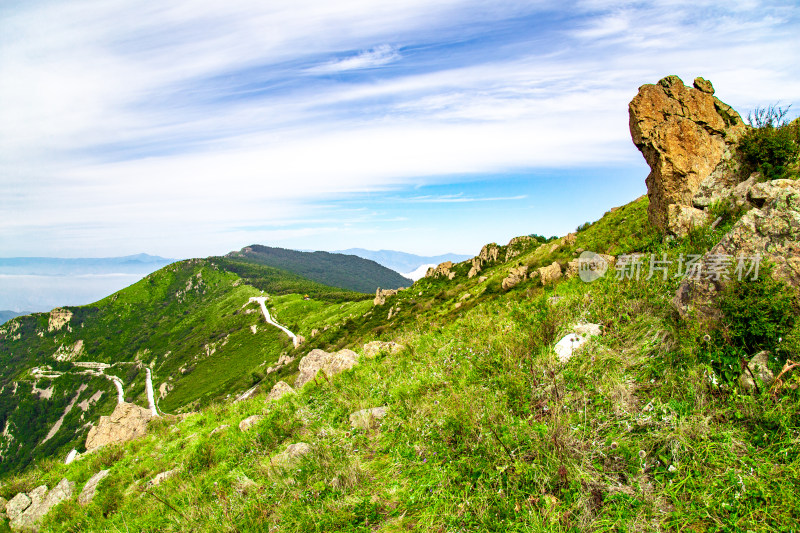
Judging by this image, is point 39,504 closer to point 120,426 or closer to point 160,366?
→ point 120,426

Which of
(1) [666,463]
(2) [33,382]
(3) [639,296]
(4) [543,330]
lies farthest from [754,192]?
(2) [33,382]

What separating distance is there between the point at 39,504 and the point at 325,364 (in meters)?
9.30

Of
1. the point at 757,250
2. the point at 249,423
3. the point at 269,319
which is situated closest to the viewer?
the point at 757,250

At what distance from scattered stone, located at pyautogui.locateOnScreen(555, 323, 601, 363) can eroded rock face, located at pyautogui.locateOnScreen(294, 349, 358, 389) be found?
7117 millimetres

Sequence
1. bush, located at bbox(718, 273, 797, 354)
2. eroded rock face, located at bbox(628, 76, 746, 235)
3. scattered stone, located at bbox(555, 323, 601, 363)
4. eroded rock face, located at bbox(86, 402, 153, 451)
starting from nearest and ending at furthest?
bush, located at bbox(718, 273, 797, 354) < scattered stone, located at bbox(555, 323, 601, 363) < eroded rock face, located at bbox(628, 76, 746, 235) < eroded rock face, located at bbox(86, 402, 153, 451)

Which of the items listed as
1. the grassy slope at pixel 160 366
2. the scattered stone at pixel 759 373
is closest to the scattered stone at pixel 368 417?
the scattered stone at pixel 759 373

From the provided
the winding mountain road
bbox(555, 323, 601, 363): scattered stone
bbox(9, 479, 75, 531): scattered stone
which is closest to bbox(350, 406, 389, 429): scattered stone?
bbox(555, 323, 601, 363): scattered stone

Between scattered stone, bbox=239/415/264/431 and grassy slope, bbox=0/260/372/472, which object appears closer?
scattered stone, bbox=239/415/264/431

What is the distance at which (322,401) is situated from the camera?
8898 mm

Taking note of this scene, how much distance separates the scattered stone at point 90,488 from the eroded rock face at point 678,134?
2041 cm

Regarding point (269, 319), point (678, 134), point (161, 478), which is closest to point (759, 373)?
point (161, 478)

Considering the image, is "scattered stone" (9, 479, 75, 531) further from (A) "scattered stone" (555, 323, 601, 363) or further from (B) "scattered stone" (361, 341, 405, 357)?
(A) "scattered stone" (555, 323, 601, 363)

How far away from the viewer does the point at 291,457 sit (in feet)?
19.6

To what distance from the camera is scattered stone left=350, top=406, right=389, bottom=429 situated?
6.39m
